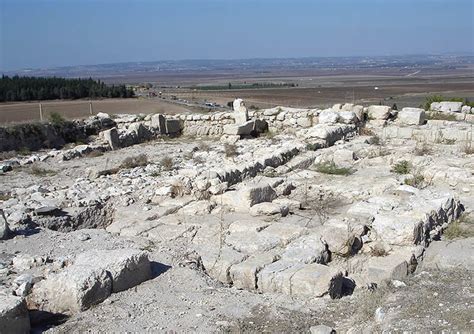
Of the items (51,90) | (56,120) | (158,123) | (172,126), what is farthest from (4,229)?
(51,90)

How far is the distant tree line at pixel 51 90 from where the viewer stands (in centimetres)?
2777

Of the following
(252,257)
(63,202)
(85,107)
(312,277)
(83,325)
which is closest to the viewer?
(83,325)

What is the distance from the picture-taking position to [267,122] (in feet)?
54.8

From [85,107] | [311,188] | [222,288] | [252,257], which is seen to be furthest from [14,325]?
[85,107]

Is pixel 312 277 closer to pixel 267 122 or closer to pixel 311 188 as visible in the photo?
pixel 311 188

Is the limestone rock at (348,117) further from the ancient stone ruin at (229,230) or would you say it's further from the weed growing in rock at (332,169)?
the weed growing in rock at (332,169)

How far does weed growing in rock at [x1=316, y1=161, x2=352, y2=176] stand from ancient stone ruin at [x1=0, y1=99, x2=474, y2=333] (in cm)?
3

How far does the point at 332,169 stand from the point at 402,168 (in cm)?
130

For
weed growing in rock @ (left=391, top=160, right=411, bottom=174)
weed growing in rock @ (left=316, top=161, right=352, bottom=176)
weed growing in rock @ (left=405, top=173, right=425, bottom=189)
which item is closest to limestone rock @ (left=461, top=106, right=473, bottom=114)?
weed growing in rock @ (left=391, top=160, right=411, bottom=174)

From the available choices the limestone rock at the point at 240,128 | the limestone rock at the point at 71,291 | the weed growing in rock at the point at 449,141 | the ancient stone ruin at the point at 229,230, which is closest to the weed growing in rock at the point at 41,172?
the ancient stone ruin at the point at 229,230

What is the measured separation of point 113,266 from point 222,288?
1.11 meters

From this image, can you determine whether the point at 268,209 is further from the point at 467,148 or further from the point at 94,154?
the point at 94,154

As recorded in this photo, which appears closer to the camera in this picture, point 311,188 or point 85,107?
point 311,188

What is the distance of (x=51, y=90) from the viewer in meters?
29.4
